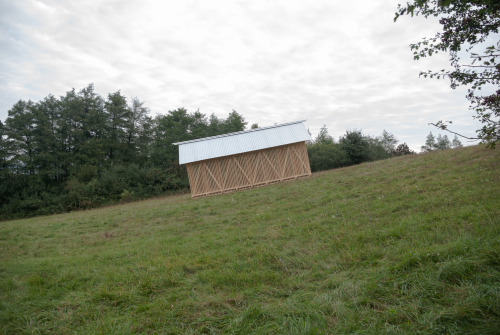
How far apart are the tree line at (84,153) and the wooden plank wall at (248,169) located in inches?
465

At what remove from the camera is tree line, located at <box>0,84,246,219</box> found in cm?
2805

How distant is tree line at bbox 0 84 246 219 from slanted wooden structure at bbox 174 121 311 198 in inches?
462

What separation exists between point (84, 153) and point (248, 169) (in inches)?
954

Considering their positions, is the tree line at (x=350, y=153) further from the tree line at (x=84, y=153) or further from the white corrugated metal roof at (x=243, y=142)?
the tree line at (x=84, y=153)

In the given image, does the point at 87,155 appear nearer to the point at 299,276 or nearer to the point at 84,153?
the point at 84,153

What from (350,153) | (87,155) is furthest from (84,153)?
(350,153)

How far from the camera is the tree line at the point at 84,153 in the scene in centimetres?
2805

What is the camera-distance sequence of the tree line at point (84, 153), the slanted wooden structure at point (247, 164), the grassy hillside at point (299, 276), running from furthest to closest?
the tree line at point (84, 153)
the slanted wooden structure at point (247, 164)
the grassy hillside at point (299, 276)

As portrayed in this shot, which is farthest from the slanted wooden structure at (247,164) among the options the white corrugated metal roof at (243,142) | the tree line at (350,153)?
the tree line at (350,153)

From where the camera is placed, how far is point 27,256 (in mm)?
7707

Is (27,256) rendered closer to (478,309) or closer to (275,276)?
(275,276)

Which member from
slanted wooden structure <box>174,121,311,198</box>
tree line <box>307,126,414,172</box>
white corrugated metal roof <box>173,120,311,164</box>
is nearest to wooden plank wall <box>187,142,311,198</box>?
slanted wooden structure <box>174,121,311,198</box>

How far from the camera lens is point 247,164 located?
20.8 m

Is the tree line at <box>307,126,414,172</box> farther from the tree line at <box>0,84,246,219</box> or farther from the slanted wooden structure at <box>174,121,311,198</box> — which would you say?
the tree line at <box>0,84,246,219</box>
